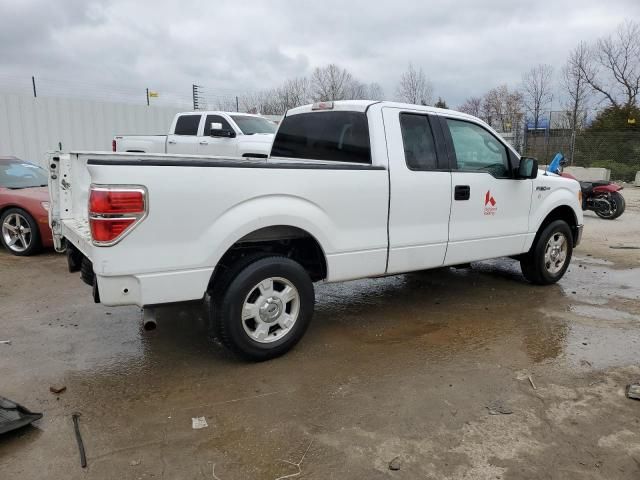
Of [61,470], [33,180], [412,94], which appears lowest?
[61,470]

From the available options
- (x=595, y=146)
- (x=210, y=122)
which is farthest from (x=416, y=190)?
(x=595, y=146)

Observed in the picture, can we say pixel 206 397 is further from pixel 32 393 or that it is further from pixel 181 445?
pixel 32 393

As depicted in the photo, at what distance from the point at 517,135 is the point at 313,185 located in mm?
25969

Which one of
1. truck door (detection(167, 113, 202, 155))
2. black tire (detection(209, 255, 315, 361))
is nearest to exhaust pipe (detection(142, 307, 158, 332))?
black tire (detection(209, 255, 315, 361))

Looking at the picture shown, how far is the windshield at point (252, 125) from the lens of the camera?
1120cm

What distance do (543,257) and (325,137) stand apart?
9.80 ft

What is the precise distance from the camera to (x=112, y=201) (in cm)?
319

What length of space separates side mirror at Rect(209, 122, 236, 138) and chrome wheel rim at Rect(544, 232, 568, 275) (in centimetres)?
680

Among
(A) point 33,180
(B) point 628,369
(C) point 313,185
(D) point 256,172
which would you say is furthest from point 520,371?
(A) point 33,180

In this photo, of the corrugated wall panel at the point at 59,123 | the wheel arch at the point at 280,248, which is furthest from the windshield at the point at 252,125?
the wheel arch at the point at 280,248

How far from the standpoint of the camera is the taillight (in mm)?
3182

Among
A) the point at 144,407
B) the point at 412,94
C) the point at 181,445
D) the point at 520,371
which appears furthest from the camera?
the point at 412,94

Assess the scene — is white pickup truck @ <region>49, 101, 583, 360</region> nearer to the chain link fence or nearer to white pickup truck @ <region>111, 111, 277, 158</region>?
white pickup truck @ <region>111, 111, 277, 158</region>

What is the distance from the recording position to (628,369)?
13.2ft
